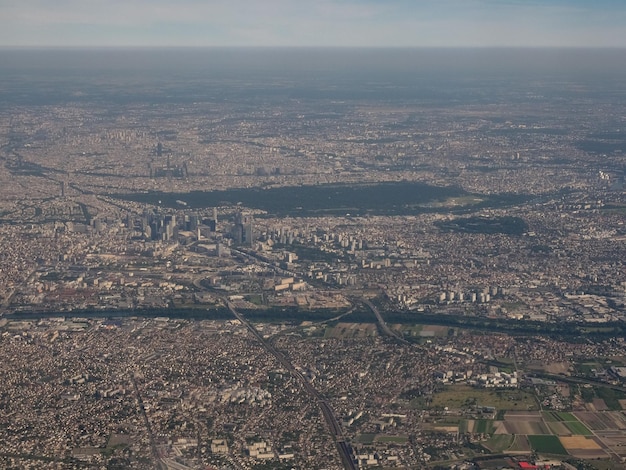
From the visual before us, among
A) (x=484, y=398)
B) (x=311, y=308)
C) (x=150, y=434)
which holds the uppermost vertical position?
(x=150, y=434)

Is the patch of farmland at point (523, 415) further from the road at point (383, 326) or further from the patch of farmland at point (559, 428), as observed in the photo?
the road at point (383, 326)

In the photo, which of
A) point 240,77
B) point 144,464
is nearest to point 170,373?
point 144,464

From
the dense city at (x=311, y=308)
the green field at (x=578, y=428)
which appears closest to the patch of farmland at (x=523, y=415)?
the dense city at (x=311, y=308)

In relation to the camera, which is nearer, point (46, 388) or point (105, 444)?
point (105, 444)

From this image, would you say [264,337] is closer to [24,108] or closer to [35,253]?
[35,253]

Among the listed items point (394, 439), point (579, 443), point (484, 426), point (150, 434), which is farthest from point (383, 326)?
point (150, 434)

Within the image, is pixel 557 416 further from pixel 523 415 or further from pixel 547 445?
pixel 547 445
